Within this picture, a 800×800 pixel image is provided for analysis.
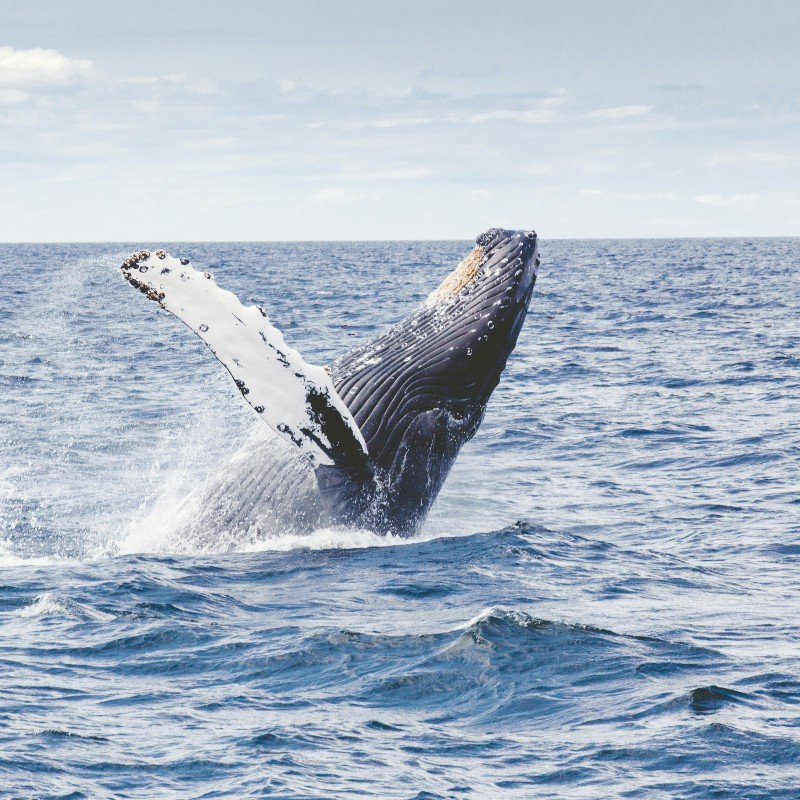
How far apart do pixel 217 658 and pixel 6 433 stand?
418 inches

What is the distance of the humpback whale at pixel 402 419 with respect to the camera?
9.52m

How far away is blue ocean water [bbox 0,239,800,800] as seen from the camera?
20.7ft

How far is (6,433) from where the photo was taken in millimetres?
17500

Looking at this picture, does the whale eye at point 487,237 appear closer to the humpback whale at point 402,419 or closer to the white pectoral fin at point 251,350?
the humpback whale at point 402,419

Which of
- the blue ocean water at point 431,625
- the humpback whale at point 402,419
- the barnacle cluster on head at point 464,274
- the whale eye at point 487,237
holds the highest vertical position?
the whale eye at point 487,237

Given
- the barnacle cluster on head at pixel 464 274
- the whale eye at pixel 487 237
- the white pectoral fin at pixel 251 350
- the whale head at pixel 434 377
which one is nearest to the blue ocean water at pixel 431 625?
the whale head at pixel 434 377

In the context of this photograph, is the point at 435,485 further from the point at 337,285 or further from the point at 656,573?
the point at 337,285

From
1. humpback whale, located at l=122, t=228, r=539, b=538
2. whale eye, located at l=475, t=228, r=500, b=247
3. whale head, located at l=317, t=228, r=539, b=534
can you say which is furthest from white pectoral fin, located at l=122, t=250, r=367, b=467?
whale eye, located at l=475, t=228, r=500, b=247

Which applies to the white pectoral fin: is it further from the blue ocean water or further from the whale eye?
the whale eye

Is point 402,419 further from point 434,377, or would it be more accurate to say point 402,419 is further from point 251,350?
point 251,350

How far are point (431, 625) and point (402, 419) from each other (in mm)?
1723

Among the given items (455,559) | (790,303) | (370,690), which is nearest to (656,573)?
(455,559)

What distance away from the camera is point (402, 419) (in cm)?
958

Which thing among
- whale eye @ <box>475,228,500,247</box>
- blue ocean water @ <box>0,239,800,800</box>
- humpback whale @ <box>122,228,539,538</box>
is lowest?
blue ocean water @ <box>0,239,800,800</box>
